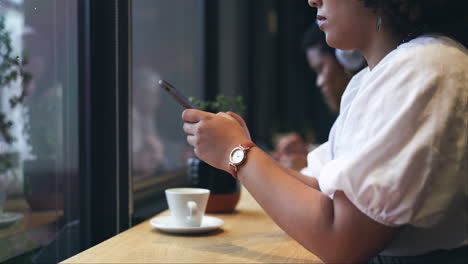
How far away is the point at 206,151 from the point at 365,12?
1.19 feet

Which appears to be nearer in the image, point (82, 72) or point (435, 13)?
point (435, 13)

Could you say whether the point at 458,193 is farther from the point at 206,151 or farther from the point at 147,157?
the point at 147,157

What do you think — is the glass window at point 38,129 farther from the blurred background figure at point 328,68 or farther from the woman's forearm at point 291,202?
the blurred background figure at point 328,68

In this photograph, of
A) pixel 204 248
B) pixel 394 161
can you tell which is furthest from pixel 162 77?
pixel 394 161

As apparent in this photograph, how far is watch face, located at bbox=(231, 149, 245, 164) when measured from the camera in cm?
85

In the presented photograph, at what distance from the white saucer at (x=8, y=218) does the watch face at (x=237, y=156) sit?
0.47 metres

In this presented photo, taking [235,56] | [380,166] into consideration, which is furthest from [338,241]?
[235,56]

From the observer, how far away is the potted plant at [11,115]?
971 millimetres

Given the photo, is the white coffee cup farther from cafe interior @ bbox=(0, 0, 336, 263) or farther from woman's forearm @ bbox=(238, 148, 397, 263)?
woman's forearm @ bbox=(238, 148, 397, 263)

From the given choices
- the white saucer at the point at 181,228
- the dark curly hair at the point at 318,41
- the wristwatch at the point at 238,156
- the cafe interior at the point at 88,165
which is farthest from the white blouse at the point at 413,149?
the dark curly hair at the point at 318,41

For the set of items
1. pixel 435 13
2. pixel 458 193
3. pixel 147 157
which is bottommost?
pixel 147 157

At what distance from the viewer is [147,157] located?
186 centimetres

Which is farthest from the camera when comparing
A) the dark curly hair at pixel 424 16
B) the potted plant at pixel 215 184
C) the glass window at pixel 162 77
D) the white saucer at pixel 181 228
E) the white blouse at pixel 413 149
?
the glass window at pixel 162 77

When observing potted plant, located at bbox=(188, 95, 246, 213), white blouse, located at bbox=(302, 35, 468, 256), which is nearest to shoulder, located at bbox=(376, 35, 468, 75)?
white blouse, located at bbox=(302, 35, 468, 256)
